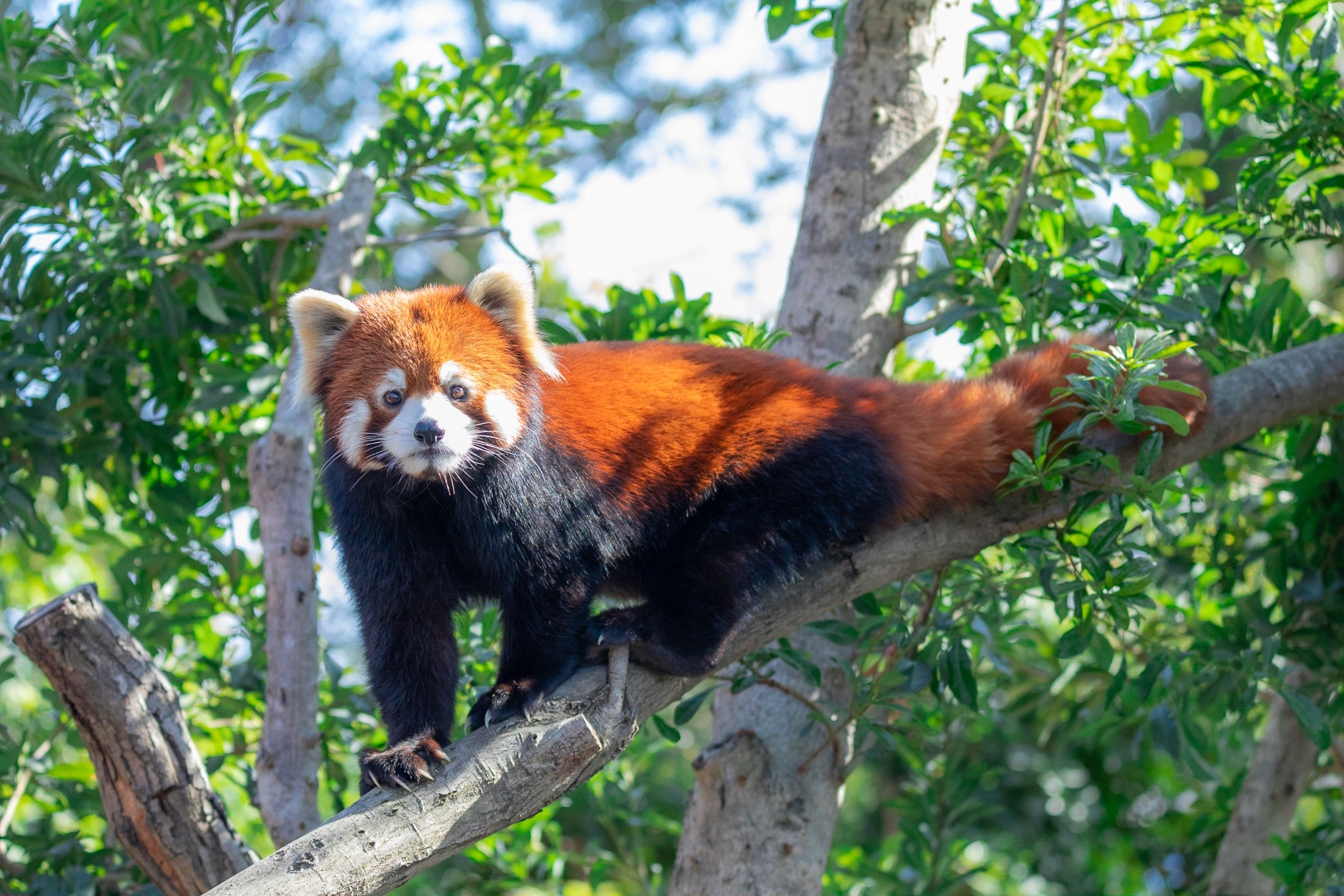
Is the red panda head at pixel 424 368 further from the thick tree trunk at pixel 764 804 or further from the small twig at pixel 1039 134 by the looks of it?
the small twig at pixel 1039 134

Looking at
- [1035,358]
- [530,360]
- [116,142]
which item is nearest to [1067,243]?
[1035,358]

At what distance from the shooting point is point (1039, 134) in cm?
317

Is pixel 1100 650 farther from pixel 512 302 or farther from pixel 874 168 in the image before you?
pixel 512 302

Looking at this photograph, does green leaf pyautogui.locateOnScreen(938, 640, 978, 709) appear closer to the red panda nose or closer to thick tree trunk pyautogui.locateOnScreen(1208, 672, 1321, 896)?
the red panda nose

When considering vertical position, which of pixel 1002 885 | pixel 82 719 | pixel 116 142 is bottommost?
pixel 1002 885

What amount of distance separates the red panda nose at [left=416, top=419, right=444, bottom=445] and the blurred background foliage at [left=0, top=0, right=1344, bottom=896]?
890 millimetres

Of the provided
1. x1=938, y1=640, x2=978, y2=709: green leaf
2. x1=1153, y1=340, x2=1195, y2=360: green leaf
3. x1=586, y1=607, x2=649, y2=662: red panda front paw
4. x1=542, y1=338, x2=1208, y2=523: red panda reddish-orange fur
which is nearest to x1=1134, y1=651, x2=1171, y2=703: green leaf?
x1=938, y1=640, x2=978, y2=709: green leaf

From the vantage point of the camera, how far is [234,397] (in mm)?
3279

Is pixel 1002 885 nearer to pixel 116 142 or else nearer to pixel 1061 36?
pixel 1061 36

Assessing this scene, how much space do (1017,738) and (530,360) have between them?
423 cm

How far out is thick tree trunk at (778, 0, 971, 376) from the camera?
3379 mm

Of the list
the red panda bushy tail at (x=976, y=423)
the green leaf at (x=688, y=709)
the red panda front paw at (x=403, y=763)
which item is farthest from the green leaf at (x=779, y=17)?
the red panda front paw at (x=403, y=763)

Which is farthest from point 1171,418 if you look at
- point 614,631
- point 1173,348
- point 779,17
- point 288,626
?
point 288,626

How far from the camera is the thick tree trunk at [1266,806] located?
3611 millimetres
